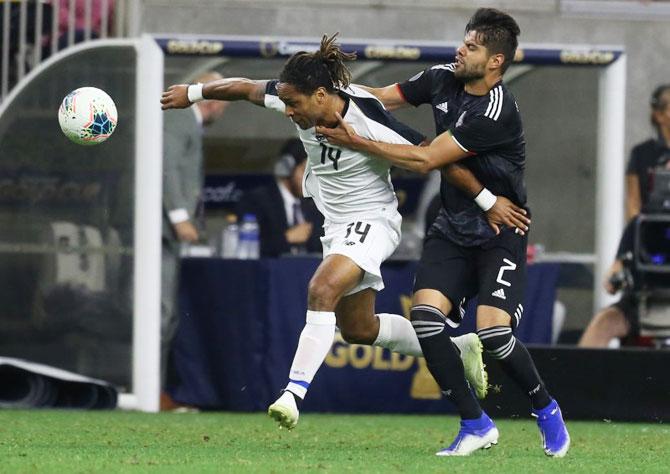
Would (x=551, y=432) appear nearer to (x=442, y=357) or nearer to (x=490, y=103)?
(x=442, y=357)

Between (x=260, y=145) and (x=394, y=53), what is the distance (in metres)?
1.74

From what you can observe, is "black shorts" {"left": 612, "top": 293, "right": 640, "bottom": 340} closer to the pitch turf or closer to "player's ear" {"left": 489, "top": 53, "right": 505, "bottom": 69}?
the pitch turf

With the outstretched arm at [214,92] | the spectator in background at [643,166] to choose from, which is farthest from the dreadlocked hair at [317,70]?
the spectator in background at [643,166]

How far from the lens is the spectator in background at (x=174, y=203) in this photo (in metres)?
12.3

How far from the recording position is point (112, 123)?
8.99m

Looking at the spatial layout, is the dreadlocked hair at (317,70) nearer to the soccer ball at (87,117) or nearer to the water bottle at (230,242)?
the soccer ball at (87,117)

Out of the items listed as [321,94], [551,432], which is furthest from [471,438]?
[321,94]

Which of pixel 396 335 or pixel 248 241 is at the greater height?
pixel 248 241

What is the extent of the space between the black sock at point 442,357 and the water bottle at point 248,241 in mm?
4670

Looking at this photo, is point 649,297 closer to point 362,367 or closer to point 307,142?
point 362,367

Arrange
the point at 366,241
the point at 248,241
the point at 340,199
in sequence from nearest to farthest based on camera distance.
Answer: the point at 366,241
the point at 340,199
the point at 248,241

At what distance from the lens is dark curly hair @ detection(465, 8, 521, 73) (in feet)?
27.0

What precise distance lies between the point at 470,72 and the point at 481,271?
3.34 feet

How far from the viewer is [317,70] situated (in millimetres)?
8242
